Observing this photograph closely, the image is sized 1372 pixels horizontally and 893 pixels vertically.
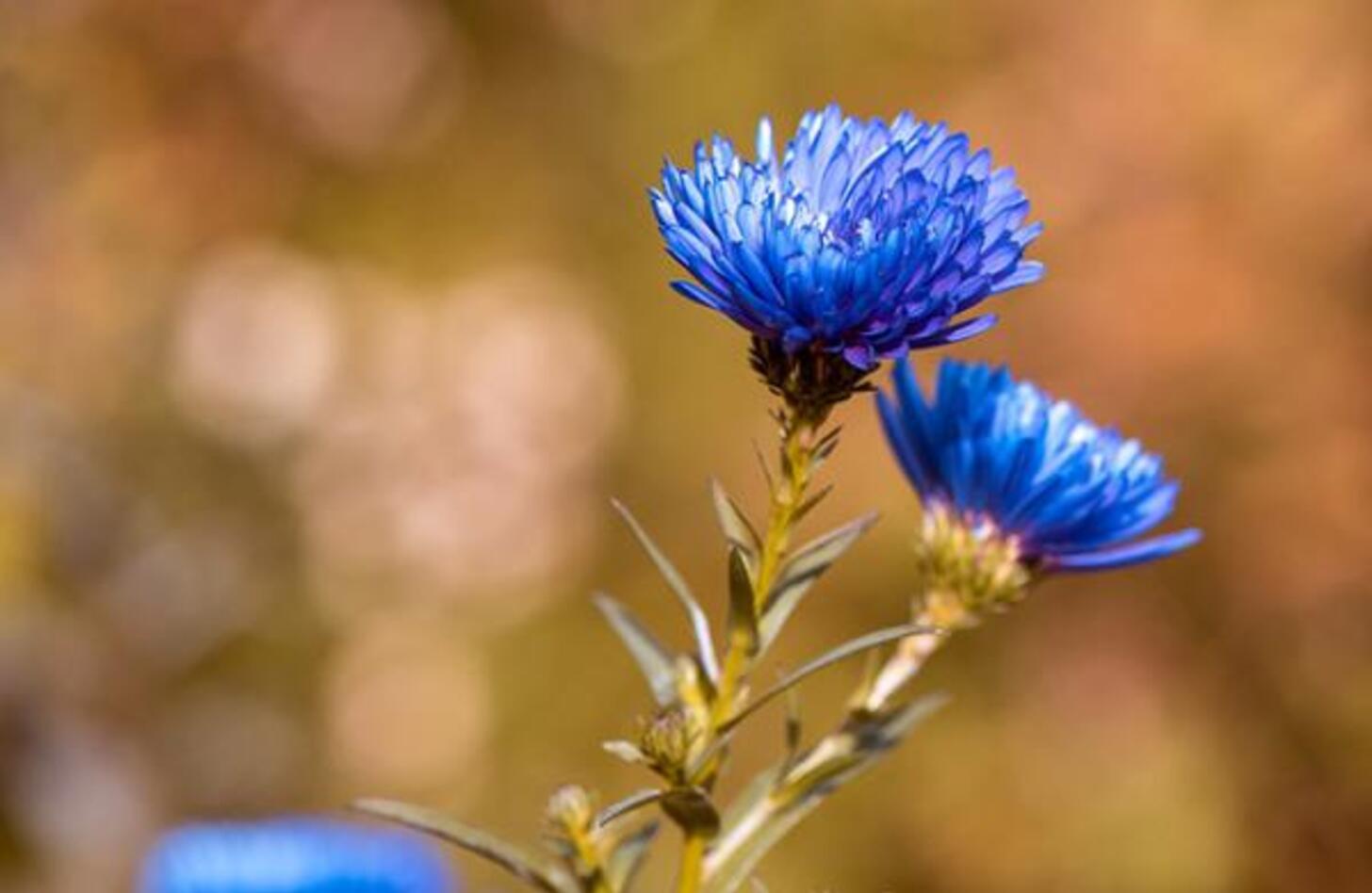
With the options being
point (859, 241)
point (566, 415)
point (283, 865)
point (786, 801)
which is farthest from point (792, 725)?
point (566, 415)

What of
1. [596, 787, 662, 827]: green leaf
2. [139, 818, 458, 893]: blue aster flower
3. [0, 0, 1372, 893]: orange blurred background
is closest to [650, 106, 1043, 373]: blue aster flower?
[596, 787, 662, 827]: green leaf

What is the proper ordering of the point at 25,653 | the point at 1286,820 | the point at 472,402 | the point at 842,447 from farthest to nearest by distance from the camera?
1. the point at 472,402
2. the point at 842,447
3. the point at 1286,820
4. the point at 25,653

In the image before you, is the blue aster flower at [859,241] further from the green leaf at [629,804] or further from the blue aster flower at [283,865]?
the blue aster flower at [283,865]

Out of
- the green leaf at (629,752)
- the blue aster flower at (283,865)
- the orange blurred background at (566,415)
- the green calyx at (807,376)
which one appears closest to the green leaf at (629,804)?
the green leaf at (629,752)

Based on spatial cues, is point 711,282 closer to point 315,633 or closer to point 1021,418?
point 1021,418

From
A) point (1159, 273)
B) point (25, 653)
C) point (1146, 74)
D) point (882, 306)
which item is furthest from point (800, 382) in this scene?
point (1146, 74)
